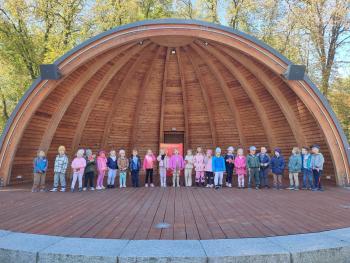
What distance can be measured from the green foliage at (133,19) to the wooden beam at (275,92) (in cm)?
901

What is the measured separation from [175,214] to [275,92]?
900 cm

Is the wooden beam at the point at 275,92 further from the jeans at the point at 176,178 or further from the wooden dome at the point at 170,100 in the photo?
the jeans at the point at 176,178

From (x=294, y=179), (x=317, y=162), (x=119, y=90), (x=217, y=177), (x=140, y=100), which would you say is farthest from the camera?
(x=140, y=100)

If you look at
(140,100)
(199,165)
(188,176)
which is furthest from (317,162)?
(140,100)

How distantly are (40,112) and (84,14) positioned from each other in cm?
1392

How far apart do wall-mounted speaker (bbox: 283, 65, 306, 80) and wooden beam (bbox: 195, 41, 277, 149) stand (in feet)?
12.0

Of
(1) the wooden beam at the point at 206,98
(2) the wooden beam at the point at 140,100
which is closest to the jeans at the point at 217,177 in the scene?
(1) the wooden beam at the point at 206,98

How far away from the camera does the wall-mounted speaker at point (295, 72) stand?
10.8 metres

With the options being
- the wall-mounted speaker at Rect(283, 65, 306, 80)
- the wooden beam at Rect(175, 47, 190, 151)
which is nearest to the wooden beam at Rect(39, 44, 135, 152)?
the wooden beam at Rect(175, 47, 190, 151)

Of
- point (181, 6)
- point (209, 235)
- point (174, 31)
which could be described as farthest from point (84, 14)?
point (209, 235)

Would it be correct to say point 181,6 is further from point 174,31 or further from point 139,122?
point 174,31

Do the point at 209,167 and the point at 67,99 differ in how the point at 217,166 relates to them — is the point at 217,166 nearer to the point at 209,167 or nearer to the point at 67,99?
the point at 209,167

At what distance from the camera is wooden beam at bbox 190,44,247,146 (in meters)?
14.5

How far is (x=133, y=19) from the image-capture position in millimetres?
23172
